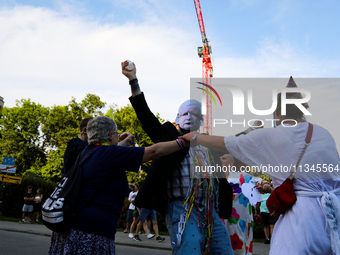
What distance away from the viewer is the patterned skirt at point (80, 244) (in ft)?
7.80

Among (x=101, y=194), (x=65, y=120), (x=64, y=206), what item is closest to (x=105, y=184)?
(x=101, y=194)

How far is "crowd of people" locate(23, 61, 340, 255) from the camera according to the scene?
6.75ft

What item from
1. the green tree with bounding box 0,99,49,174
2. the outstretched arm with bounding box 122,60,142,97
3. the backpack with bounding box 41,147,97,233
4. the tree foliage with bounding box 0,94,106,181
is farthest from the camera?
the green tree with bounding box 0,99,49,174

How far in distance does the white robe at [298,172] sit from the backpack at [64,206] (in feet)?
3.75

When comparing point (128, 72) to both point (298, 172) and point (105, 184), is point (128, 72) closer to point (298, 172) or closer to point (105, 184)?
point (105, 184)

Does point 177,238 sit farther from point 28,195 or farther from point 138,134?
point 138,134

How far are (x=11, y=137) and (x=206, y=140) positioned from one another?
37.1m

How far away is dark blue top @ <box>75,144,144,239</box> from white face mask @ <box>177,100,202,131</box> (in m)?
0.89

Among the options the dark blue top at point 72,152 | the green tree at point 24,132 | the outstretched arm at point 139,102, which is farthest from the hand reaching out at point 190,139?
the green tree at point 24,132

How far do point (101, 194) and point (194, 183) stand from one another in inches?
33.4

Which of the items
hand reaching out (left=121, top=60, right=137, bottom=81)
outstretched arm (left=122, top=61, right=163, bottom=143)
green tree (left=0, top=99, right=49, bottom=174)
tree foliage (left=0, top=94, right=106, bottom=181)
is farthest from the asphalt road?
green tree (left=0, top=99, right=49, bottom=174)

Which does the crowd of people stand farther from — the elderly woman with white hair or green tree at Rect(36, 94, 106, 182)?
green tree at Rect(36, 94, 106, 182)

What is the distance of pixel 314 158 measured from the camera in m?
2.12

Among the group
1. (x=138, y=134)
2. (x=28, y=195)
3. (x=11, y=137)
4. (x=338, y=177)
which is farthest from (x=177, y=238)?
(x=11, y=137)
